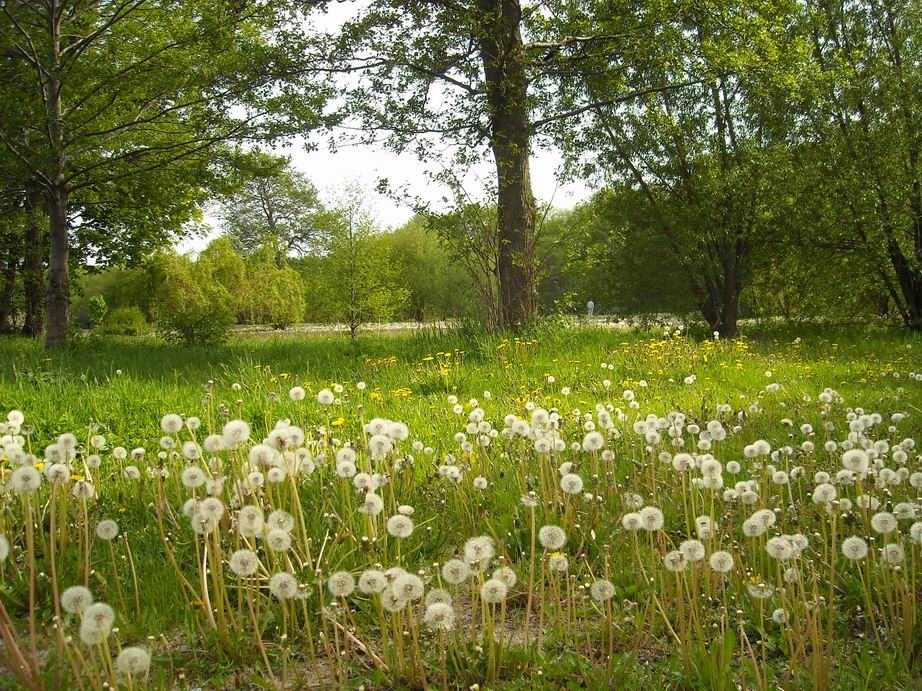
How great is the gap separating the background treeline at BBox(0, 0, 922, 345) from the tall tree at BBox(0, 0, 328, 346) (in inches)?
2.0

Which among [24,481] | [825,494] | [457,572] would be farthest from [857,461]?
[24,481]

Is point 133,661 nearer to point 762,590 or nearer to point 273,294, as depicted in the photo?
point 762,590

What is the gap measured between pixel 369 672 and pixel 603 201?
14970mm

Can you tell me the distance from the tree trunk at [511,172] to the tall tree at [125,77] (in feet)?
10.00

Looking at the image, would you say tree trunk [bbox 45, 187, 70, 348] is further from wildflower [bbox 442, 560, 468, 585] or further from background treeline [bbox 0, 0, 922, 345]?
wildflower [bbox 442, 560, 468, 585]

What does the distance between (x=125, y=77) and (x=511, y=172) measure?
23.7ft

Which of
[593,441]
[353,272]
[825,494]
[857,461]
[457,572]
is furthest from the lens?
[353,272]

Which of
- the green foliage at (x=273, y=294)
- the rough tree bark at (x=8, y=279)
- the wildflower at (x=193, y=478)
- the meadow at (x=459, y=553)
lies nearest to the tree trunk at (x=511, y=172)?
the meadow at (x=459, y=553)

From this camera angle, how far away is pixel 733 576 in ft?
7.86

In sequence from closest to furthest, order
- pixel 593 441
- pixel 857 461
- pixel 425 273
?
1. pixel 857 461
2. pixel 593 441
3. pixel 425 273

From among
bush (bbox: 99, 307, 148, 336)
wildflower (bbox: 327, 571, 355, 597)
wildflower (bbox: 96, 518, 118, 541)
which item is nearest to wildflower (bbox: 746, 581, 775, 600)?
wildflower (bbox: 327, 571, 355, 597)

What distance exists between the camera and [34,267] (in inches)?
812

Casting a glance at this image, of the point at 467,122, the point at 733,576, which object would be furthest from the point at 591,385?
the point at 467,122

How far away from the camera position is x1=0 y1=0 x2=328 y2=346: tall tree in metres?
10.9
